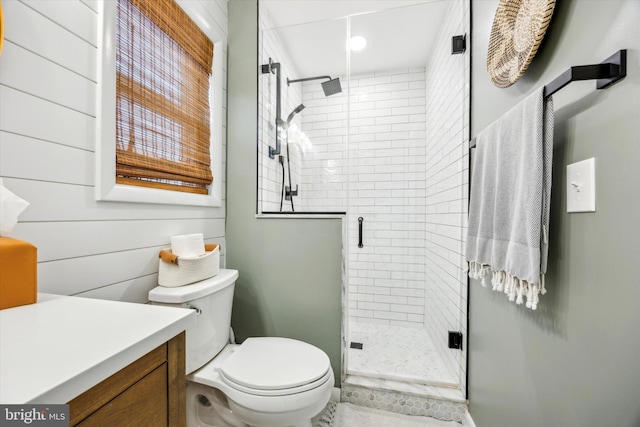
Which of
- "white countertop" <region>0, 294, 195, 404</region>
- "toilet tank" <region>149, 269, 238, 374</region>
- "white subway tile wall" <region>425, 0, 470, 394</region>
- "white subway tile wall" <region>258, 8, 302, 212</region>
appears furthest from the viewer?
"white subway tile wall" <region>258, 8, 302, 212</region>

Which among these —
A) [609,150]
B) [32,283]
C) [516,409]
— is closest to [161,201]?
[32,283]

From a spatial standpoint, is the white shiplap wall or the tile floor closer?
the white shiplap wall

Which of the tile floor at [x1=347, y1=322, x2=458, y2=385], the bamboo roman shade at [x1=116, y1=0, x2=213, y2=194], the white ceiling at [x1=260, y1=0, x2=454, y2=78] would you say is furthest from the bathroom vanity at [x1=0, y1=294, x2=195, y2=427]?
the white ceiling at [x1=260, y1=0, x2=454, y2=78]

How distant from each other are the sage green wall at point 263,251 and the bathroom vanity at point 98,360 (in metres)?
1.05

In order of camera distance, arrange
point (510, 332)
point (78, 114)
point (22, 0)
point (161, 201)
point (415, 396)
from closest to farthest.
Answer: point (22, 0) → point (78, 114) → point (510, 332) → point (161, 201) → point (415, 396)

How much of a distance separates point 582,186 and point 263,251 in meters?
1.50

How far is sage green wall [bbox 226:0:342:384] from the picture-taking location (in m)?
1.63

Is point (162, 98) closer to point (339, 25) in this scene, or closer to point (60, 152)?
point (60, 152)

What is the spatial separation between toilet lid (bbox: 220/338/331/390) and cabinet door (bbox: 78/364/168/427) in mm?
582

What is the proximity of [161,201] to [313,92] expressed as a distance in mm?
1351

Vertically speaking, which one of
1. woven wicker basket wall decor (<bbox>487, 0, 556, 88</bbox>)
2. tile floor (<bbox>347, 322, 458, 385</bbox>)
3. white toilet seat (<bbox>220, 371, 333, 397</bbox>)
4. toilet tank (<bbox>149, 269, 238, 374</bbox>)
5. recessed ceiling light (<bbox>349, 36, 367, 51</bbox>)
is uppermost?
recessed ceiling light (<bbox>349, 36, 367, 51</bbox>)

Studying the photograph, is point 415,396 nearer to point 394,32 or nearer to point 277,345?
point 277,345

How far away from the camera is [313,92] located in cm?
203

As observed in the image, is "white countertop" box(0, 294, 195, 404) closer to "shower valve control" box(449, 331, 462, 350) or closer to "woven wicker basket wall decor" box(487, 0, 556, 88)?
"woven wicker basket wall decor" box(487, 0, 556, 88)
